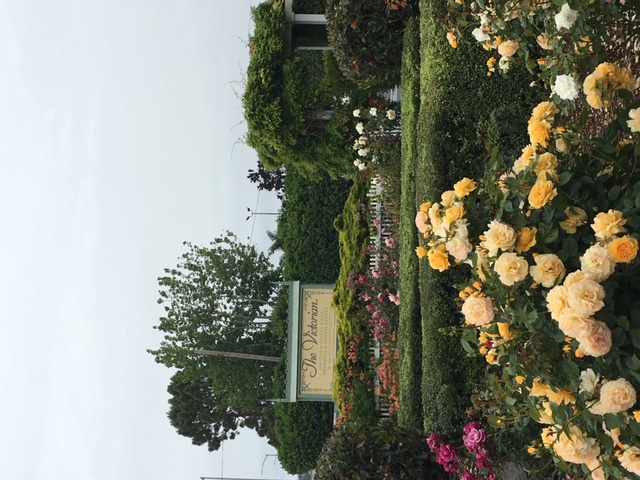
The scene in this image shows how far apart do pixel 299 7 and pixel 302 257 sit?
20.5ft

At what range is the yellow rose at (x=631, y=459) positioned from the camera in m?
2.51

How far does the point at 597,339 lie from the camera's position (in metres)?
2.43

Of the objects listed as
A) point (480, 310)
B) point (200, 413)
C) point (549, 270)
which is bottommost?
point (200, 413)

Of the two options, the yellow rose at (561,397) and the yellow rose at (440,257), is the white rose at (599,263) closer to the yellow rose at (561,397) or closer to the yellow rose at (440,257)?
the yellow rose at (561,397)

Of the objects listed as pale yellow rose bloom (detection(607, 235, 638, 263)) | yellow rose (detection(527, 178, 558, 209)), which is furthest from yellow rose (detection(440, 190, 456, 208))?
pale yellow rose bloom (detection(607, 235, 638, 263))

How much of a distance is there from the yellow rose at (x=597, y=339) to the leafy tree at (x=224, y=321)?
14.1 m

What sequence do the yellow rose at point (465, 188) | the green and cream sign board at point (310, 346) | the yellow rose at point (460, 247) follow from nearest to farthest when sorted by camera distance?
the yellow rose at point (460, 247) → the yellow rose at point (465, 188) → the green and cream sign board at point (310, 346)

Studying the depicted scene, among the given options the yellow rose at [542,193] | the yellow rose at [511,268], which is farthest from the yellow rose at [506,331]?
the yellow rose at [542,193]

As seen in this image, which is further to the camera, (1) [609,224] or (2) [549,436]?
(2) [549,436]

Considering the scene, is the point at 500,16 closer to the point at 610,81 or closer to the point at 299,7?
the point at 610,81

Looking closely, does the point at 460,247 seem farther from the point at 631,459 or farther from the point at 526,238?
the point at 631,459

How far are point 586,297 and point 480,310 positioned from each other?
619 mm

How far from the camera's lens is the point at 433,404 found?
605cm

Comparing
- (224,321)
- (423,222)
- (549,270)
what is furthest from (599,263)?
(224,321)
